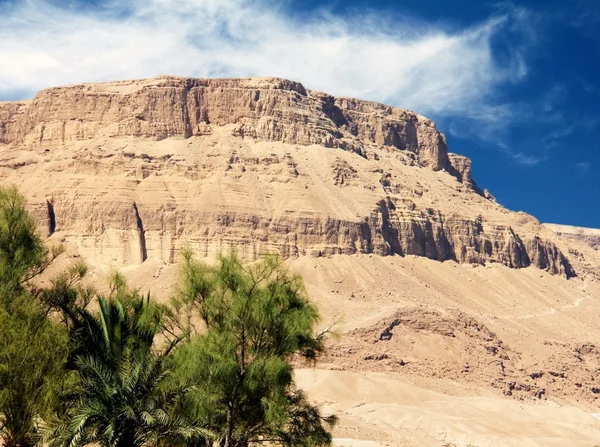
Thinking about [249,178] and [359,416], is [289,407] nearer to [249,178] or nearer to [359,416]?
[359,416]

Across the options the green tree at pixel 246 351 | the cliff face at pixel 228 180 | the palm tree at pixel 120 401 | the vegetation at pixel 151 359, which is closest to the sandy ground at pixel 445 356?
the cliff face at pixel 228 180

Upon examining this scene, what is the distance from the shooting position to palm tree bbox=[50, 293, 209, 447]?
17.3 m

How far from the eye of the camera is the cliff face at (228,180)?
106 m

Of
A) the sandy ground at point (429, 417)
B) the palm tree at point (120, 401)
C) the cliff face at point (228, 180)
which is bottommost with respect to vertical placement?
the sandy ground at point (429, 417)

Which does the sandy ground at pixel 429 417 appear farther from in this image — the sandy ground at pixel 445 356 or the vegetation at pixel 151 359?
the vegetation at pixel 151 359

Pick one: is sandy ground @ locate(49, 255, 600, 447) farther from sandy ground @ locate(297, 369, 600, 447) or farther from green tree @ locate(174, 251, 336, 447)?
green tree @ locate(174, 251, 336, 447)

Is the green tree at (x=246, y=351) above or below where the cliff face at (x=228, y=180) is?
below

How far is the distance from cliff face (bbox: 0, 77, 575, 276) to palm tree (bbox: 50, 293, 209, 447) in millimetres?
83374

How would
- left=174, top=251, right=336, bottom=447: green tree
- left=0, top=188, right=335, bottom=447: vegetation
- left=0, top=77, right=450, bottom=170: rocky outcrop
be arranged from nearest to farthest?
left=0, top=188, right=335, bottom=447: vegetation
left=174, top=251, right=336, bottom=447: green tree
left=0, top=77, right=450, bottom=170: rocky outcrop

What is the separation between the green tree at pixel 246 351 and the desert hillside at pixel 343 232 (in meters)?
40.7

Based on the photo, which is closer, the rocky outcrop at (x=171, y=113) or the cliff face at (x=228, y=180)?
the cliff face at (x=228, y=180)

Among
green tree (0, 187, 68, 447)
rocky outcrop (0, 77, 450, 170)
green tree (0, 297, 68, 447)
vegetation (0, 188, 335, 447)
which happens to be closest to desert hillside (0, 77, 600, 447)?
rocky outcrop (0, 77, 450, 170)

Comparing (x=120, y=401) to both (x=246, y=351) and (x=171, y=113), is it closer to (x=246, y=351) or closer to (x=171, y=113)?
(x=246, y=351)

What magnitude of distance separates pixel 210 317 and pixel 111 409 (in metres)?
5.76
